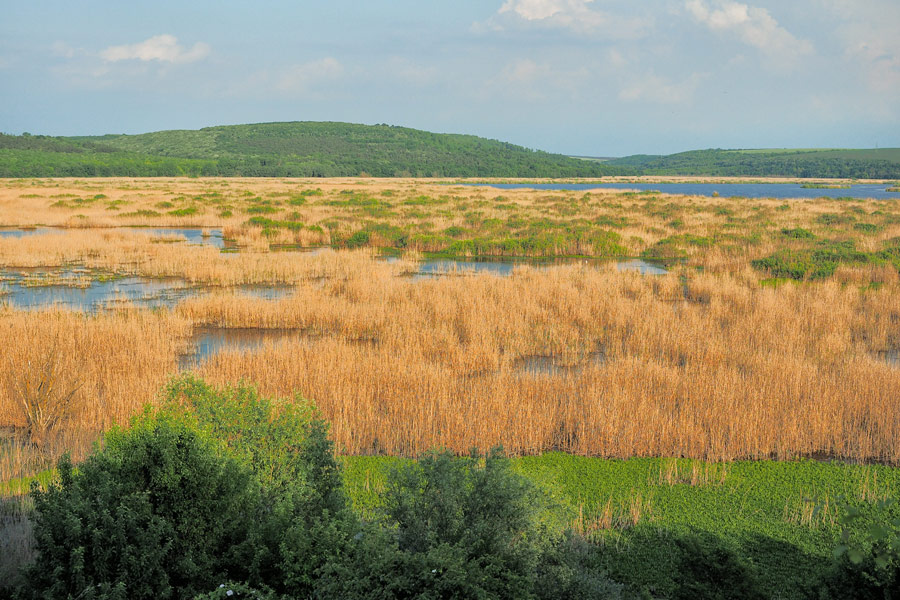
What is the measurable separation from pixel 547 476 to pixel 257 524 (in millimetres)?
3551

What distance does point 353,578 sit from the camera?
425 cm

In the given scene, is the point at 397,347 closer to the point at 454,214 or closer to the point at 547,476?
the point at 547,476

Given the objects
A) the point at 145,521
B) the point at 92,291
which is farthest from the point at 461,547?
the point at 92,291

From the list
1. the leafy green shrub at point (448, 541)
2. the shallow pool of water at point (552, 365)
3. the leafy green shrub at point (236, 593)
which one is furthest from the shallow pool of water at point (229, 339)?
the leafy green shrub at point (236, 593)

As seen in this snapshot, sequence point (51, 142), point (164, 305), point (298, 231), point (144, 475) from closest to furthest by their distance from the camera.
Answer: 1. point (144, 475)
2. point (164, 305)
3. point (298, 231)
4. point (51, 142)

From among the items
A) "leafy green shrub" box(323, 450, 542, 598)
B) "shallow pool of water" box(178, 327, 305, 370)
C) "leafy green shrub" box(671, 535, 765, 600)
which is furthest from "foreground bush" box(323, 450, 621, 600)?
"shallow pool of water" box(178, 327, 305, 370)

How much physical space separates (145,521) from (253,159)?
15029 centimetres

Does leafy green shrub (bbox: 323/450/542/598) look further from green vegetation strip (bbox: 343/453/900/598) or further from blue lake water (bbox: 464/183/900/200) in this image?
blue lake water (bbox: 464/183/900/200)

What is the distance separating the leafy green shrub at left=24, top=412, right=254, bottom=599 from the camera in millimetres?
4293

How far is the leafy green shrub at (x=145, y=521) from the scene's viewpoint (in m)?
4.29

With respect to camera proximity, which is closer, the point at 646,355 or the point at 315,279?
the point at 646,355

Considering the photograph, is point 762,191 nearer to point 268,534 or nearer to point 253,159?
point 268,534

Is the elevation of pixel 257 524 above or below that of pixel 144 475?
below

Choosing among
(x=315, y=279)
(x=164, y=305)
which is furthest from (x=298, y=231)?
(x=164, y=305)
